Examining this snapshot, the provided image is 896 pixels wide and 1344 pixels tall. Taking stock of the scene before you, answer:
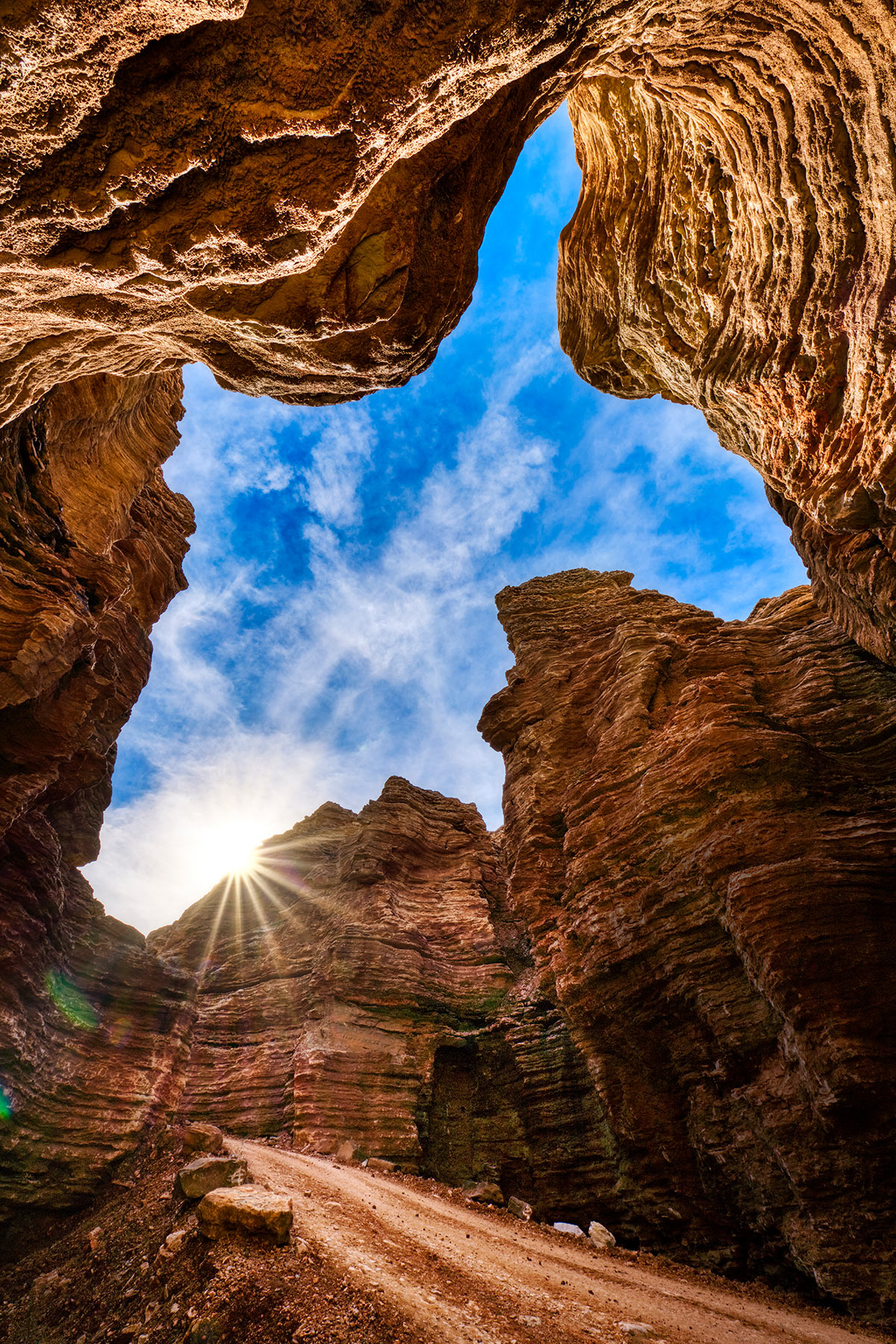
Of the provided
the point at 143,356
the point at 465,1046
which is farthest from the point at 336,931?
the point at 143,356

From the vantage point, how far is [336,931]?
2377cm

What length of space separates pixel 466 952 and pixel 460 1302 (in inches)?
738

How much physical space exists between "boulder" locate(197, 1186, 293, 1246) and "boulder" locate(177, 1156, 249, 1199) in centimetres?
161

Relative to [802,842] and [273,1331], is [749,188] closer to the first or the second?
[802,842]

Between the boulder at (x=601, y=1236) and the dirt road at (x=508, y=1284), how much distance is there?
3.02 ft

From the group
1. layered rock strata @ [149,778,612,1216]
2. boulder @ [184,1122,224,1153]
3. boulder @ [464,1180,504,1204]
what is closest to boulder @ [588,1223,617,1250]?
layered rock strata @ [149,778,612,1216]

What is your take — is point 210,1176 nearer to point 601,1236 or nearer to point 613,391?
point 601,1236

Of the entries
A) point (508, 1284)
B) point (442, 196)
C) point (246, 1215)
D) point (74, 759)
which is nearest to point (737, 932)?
point (508, 1284)

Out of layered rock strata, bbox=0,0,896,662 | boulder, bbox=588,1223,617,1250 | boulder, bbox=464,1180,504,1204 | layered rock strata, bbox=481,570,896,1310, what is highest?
layered rock strata, bbox=0,0,896,662

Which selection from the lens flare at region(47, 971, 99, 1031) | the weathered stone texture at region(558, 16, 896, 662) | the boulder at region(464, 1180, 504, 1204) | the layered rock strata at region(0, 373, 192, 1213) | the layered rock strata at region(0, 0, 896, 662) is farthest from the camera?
the lens flare at region(47, 971, 99, 1031)

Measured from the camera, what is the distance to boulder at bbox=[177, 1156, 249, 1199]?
8.13 m

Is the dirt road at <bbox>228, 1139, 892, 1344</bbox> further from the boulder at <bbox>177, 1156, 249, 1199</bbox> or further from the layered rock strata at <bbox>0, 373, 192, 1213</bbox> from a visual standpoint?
the layered rock strata at <bbox>0, 373, 192, 1213</bbox>

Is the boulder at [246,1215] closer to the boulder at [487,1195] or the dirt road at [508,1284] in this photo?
the dirt road at [508,1284]

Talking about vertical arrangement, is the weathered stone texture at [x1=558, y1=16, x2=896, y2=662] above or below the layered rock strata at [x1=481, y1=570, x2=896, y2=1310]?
above
